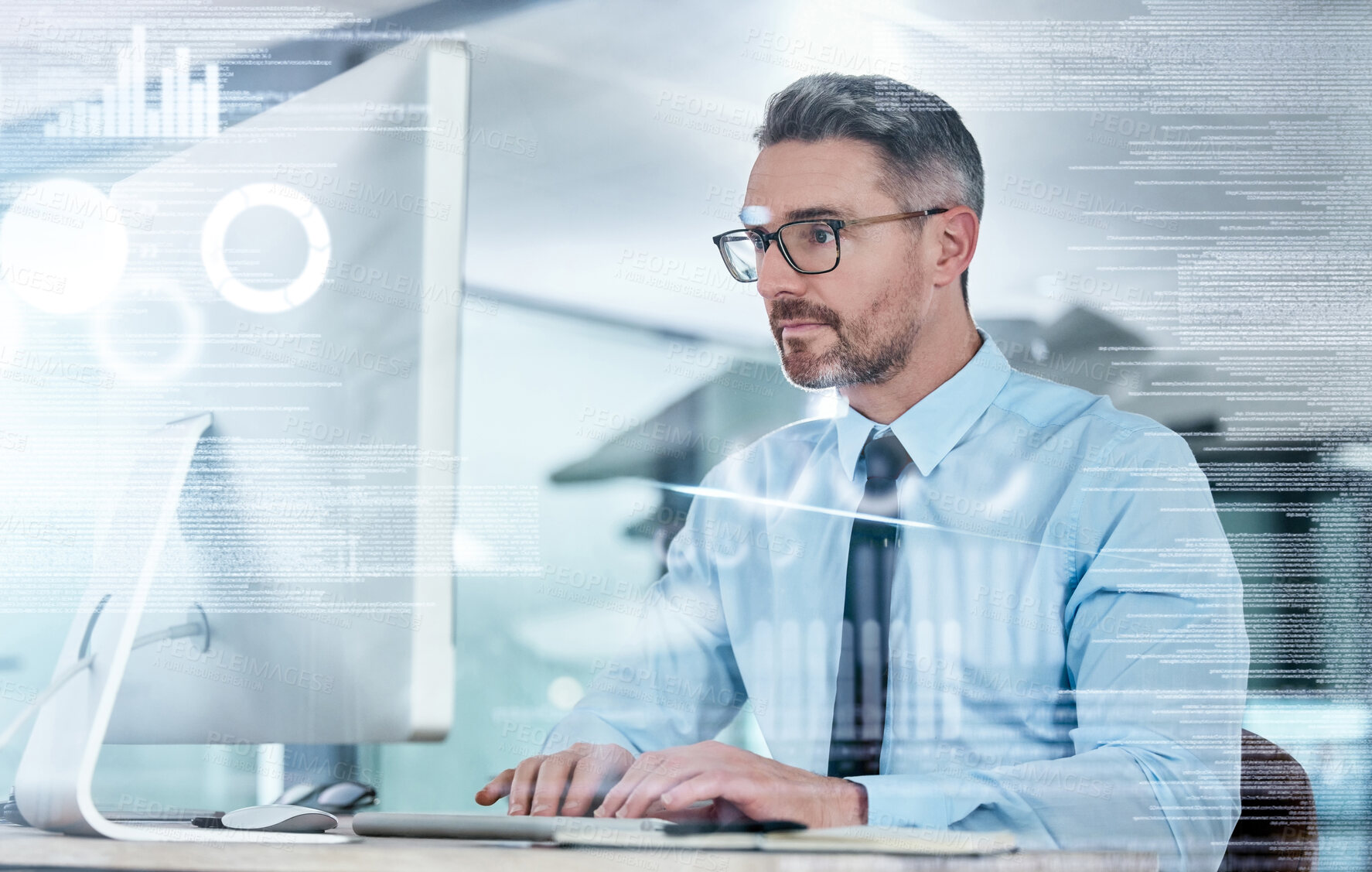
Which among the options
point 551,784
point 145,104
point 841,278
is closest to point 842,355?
point 841,278

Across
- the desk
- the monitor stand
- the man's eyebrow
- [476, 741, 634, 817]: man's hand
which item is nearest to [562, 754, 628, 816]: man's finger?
[476, 741, 634, 817]: man's hand

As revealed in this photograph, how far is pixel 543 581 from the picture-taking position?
1.52 meters

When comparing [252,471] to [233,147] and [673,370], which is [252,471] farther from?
[673,370]

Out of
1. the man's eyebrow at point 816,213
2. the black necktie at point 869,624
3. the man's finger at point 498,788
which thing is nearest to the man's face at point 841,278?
the man's eyebrow at point 816,213

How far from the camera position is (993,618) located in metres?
1.46

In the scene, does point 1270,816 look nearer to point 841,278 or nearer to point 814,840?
point 814,840

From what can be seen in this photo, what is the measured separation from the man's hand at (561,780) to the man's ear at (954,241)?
0.91 meters

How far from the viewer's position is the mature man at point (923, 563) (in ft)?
4.75

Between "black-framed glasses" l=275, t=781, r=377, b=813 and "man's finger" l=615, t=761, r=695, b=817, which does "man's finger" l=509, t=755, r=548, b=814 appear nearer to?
"man's finger" l=615, t=761, r=695, b=817

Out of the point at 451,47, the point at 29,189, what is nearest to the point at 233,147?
the point at 451,47

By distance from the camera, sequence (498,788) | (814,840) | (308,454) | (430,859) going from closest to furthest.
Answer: (430,859) → (814,840) → (308,454) → (498,788)

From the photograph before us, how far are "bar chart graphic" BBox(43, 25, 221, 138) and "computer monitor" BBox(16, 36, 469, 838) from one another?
34 cm

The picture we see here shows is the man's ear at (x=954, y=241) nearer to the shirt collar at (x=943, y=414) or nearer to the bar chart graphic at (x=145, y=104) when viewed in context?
the shirt collar at (x=943, y=414)

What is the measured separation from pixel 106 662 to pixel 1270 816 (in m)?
1.71
